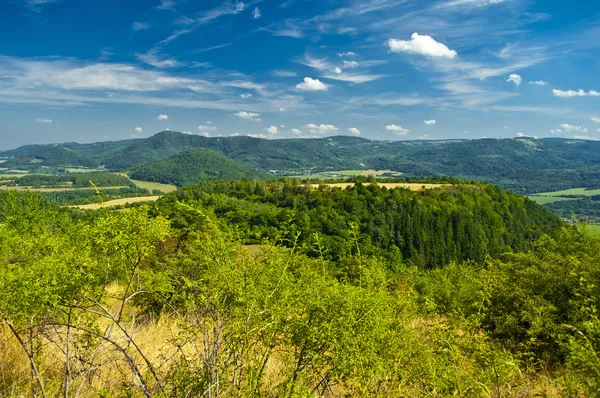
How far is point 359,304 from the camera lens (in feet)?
11.2

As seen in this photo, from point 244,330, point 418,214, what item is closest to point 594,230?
point 244,330

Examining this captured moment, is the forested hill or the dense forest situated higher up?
the dense forest

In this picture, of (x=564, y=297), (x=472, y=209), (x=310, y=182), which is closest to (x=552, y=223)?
(x=472, y=209)

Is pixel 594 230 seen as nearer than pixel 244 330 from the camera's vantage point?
No

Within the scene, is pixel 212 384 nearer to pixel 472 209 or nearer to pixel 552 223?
pixel 472 209

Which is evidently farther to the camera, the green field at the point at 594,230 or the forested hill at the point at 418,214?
the forested hill at the point at 418,214

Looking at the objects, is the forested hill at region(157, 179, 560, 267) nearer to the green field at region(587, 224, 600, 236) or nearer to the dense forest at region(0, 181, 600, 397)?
the green field at region(587, 224, 600, 236)

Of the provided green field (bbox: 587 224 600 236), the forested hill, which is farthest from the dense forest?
the forested hill

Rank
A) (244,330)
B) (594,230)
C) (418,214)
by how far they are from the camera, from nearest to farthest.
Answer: (244,330), (594,230), (418,214)

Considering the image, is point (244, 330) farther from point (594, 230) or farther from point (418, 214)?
point (418, 214)

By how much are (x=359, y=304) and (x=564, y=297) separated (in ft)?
25.6

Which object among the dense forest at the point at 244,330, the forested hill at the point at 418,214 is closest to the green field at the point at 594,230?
the dense forest at the point at 244,330

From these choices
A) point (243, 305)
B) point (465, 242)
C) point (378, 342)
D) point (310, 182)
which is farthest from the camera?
point (310, 182)

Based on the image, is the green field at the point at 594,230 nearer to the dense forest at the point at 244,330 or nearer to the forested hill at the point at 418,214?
the dense forest at the point at 244,330
